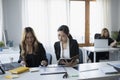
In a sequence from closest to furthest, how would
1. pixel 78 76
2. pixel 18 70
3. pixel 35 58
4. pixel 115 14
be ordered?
1. pixel 78 76
2. pixel 18 70
3. pixel 35 58
4. pixel 115 14

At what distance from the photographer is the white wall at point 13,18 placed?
5371 mm

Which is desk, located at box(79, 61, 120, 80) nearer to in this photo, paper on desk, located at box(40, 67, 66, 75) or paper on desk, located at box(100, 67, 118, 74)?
paper on desk, located at box(100, 67, 118, 74)

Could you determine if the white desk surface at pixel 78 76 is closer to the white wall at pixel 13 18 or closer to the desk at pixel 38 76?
the desk at pixel 38 76

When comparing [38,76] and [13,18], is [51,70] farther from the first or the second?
[13,18]

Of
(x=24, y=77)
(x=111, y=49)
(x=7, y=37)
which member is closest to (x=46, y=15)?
(x=7, y=37)

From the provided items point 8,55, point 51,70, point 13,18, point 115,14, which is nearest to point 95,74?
point 51,70

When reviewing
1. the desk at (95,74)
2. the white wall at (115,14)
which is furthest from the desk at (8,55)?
the white wall at (115,14)

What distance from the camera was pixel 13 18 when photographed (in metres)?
5.45

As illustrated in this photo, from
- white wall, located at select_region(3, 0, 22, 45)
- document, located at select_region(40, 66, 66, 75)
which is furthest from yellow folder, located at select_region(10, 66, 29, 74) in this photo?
white wall, located at select_region(3, 0, 22, 45)

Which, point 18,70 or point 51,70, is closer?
point 18,70

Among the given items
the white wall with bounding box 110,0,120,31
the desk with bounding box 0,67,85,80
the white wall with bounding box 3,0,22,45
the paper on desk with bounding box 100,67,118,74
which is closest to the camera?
the desk with bounding box 0,67,85,80

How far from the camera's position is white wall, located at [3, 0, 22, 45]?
5371mm

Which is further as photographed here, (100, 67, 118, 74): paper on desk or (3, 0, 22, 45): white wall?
(3, 0, 22, 45): white wall

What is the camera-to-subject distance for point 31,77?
7.56 ft
